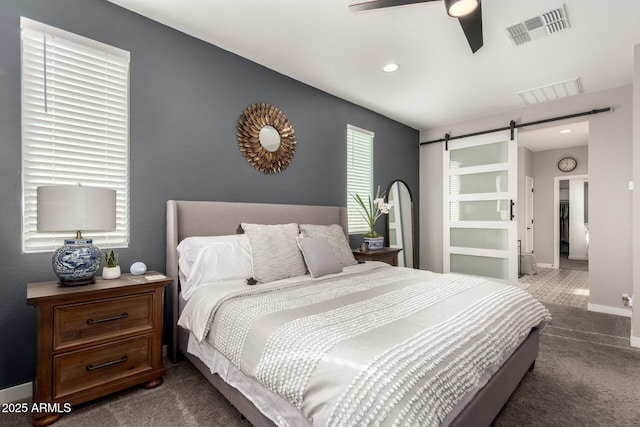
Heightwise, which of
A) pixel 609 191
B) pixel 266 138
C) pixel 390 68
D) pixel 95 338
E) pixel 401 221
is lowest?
pixel 95 338

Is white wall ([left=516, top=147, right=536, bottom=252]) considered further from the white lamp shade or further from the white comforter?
the white lamp shade

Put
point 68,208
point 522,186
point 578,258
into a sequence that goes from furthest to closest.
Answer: point 578,258, point 522,186, point 68,208

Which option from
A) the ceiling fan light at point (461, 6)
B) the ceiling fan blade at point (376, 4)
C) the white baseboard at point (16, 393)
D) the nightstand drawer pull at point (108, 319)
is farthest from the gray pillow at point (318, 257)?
the white baseboard at point (16, 393)

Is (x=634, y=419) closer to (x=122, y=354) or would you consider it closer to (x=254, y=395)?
(x=254, y=395)

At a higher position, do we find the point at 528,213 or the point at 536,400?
the point at 528,213

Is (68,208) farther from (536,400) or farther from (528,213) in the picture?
(528,213)

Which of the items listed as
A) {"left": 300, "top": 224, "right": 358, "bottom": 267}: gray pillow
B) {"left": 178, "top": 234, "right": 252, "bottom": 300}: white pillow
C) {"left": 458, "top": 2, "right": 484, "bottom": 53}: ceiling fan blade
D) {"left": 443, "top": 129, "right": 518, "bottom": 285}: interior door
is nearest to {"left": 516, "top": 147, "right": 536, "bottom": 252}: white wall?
{"left": 443, "top": 129, "right": 518, "bottom": 285}: interior door

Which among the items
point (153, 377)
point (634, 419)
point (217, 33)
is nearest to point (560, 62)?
Answer: point (634, 419)

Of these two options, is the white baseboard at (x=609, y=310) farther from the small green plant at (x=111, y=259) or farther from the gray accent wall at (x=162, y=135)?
the small green plant at (x=111, y=259)

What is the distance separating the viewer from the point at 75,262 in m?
1.84

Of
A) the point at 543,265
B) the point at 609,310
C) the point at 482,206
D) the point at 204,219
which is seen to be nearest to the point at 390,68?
the point at 204,219

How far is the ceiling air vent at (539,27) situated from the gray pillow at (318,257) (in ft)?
7.80

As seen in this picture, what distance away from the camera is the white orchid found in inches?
161

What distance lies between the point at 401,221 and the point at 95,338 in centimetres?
432
